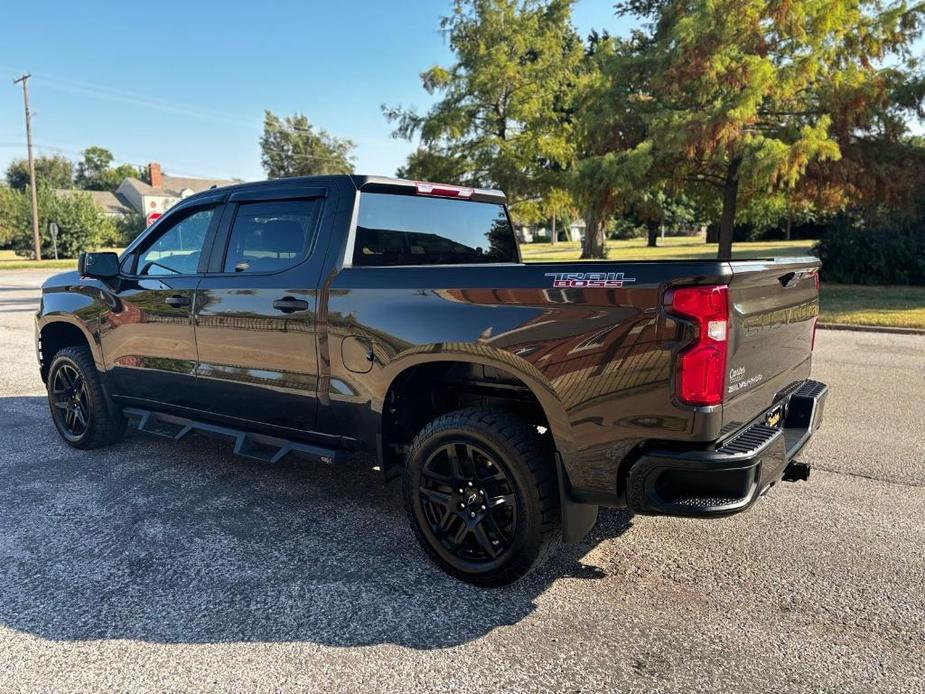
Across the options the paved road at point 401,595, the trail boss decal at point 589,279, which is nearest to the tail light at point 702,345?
the trail boss decal at point 589,279

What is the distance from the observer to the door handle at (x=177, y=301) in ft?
14.4

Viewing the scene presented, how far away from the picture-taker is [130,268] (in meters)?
4.95

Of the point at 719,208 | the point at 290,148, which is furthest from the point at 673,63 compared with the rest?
the point at 290,148

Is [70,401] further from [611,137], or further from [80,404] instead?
[611,137]

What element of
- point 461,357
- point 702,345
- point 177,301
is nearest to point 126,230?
point 177,301

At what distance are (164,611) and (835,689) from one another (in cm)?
275

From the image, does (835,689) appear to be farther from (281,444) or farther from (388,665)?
(281,444)

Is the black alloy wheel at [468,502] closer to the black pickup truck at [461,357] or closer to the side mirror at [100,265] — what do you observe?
the black pickup truck at [461,357]

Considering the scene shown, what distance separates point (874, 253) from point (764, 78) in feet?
23.0

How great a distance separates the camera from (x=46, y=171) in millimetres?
92188

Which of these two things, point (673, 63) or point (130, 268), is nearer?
point (130, 268)

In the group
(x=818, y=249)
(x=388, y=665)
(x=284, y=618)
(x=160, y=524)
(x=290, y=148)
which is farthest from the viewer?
(x=290, y=148)

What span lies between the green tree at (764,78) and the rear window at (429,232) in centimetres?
1162

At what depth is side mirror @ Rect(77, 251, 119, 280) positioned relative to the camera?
4922 millimetres
